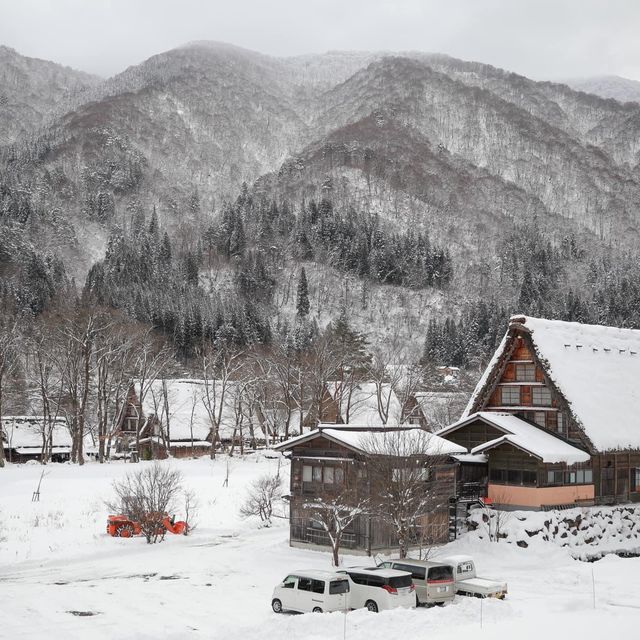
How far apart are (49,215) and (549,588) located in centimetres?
18239

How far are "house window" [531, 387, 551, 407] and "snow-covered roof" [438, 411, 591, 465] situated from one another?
148 cm

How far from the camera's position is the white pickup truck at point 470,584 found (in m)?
26.3

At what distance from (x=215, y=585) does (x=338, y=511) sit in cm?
726

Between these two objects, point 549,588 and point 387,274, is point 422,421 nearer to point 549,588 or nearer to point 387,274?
point 549,588

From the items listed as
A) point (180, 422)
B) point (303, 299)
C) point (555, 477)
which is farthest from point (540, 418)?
point (303, 299)

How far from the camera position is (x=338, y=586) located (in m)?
24.1

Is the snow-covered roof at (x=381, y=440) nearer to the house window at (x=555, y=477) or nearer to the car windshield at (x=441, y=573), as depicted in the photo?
the house window at (x=555, y=477)

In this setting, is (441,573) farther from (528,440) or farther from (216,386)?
(216,386)

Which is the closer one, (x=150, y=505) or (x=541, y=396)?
(x=150, y=505)

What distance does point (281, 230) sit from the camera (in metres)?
194

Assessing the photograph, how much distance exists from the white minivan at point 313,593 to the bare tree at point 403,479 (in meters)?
8.20

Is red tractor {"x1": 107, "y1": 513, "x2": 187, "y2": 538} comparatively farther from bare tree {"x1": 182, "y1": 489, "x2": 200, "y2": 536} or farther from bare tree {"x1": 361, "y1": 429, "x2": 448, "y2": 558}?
bare tree {"x1": 361, "y1": 429, "x2": 448, "y2": 558}

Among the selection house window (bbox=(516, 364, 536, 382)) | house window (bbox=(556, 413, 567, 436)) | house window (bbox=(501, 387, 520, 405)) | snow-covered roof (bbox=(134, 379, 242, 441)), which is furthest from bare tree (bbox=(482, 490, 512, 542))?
snow-covered roof (bbox=(134, 379, 242, 441))

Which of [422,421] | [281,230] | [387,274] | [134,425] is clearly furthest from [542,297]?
[134,425]
